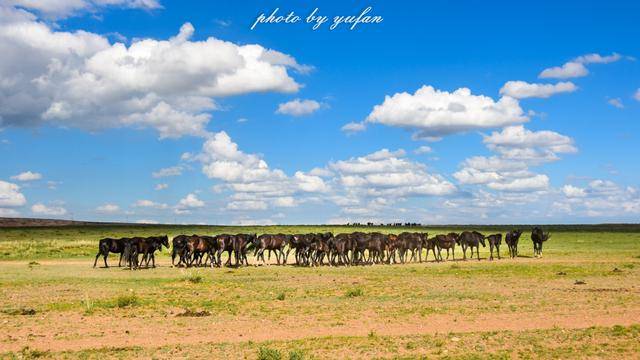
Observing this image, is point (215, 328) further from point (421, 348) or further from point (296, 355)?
point (421, 348)

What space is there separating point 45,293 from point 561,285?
1997 cm

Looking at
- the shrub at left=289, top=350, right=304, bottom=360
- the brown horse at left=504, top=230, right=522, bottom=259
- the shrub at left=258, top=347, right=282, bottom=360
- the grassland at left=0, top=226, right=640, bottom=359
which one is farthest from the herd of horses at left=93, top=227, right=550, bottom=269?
the shrub at left=289, top=350, right=304, bottom=360

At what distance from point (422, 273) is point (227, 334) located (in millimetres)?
18009

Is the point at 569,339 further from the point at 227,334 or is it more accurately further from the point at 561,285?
the point at 561,285

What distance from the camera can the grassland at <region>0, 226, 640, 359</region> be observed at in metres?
14.3

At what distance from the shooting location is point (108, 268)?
3547 centimetres

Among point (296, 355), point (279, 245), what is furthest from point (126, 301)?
point (279, 245)

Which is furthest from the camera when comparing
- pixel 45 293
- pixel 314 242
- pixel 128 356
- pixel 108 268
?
pixel 314 242

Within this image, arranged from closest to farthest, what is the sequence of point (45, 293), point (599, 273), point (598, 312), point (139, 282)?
1. point (598, 312)
2. point (45, 293)
3. point (139, 282)
4. point (599, 273)

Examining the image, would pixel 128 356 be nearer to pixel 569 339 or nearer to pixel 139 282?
pixel 569 339

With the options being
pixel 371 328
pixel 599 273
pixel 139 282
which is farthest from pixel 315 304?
pixel 599 273

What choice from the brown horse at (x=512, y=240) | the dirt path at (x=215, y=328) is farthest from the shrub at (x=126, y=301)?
the brown horse at (x=512, y=240)

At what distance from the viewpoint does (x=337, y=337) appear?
1558 centimetres

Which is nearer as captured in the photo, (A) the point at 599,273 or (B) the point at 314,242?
(A) the point at 599,273
